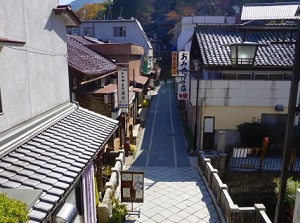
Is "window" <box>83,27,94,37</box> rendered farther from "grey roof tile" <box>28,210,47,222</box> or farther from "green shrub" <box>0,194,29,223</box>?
"green shrub" <box>0,194,29,223</box>

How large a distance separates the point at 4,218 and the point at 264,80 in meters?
18.0

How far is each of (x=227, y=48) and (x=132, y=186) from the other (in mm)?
13102

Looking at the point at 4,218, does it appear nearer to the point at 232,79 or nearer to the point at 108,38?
the point at 232,79

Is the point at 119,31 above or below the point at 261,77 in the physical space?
above

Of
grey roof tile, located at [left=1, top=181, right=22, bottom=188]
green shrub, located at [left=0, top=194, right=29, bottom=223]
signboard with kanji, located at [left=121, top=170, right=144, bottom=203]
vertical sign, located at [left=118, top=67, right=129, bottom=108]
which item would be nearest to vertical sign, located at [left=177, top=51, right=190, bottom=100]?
vertical sign, located at [left=118, top=67, right=129, bottom=108]

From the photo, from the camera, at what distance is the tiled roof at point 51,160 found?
501 cm

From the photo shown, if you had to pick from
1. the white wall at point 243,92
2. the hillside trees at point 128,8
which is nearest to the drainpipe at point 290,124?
the white wall at point 243,92

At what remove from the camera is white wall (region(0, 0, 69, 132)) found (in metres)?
6.26

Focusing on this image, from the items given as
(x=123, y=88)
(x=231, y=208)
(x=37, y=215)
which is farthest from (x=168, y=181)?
(x=37, y=215)

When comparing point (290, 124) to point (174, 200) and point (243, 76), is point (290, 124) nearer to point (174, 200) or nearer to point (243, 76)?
point (174, 200)

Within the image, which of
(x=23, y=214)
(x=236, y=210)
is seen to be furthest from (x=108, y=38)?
(x=23, y=214)

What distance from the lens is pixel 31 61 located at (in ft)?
24.8

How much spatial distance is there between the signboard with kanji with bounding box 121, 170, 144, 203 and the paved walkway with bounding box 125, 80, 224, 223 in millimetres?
578

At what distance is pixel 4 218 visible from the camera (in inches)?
141
